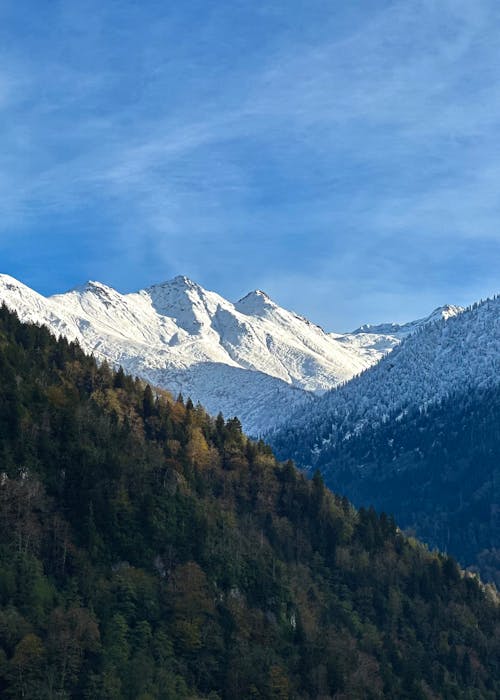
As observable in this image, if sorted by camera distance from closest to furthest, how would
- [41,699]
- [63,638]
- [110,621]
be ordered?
1. [41,699]
2. [63,638]
3. [110,621]

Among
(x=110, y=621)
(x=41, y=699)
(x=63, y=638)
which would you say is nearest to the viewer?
(x=41, y=699)

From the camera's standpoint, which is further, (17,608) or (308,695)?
(308,695)

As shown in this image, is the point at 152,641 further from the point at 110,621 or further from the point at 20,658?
the point at 20,658

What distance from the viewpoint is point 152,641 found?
7628 inches

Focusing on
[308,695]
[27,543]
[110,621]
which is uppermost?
[27,543]

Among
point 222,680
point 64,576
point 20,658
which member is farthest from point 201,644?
point 20,658

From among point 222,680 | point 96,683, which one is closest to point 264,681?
point 222,680

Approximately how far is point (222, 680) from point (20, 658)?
38.5 meters

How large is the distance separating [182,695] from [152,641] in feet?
39.7

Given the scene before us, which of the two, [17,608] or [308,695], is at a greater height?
[17,608]

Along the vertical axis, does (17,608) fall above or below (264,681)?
above

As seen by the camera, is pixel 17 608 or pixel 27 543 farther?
pixel 27 543

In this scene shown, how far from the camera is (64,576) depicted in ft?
652

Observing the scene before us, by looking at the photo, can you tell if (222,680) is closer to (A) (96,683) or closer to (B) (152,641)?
(B) (152,641)
